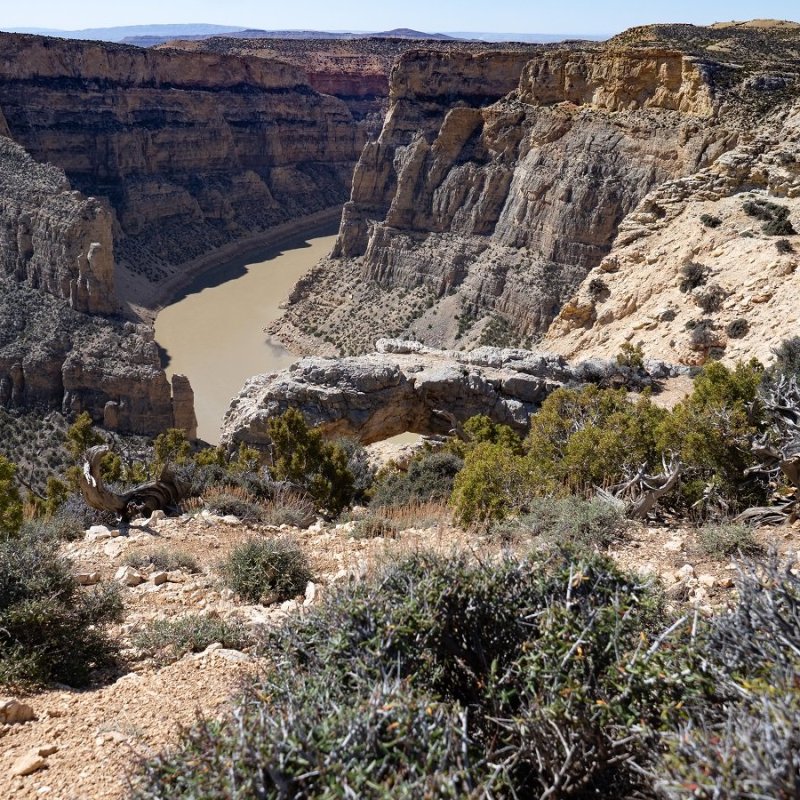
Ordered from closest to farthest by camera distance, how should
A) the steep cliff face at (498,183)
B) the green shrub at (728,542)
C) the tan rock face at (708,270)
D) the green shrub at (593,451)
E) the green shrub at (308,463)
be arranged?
the green shrub at (728,542), the green shrub at (593,451), the green shrub at (308,463), the tan rock face at (708,270), the steep cliff face at (498,183)

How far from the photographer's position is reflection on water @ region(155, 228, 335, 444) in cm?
3847

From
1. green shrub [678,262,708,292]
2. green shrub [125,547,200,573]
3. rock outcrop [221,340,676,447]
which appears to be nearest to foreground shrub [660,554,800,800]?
green shrub [125,547,200,573]

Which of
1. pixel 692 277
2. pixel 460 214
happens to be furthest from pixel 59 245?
pixel 692 277

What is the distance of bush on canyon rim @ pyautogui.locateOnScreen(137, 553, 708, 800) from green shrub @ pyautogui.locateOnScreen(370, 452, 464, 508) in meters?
8.31

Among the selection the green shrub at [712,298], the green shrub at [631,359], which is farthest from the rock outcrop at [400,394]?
the green shrub at [712,298]

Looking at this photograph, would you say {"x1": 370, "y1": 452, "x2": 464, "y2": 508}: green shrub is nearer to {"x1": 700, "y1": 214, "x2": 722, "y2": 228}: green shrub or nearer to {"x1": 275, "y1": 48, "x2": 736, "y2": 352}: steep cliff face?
{"x1": 700, "y1": 214, "x2": 722, "y2": 228}: green shrub

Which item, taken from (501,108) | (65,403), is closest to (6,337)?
(65,403)

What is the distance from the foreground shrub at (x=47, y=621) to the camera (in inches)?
249

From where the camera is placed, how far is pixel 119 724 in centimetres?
548

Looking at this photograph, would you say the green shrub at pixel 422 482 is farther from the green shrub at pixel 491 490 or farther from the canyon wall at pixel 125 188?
the canyon wall at pixel 125 188

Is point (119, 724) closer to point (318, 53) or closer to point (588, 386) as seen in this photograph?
point (588, 386)

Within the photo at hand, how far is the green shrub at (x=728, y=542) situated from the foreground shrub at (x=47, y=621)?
605cm

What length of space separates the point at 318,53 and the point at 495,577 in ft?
362

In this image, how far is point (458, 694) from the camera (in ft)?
16.0
